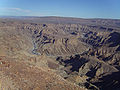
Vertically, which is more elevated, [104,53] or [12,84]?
[12,84]

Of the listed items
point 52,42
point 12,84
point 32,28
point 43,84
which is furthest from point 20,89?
point 32,28

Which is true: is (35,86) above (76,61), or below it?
above

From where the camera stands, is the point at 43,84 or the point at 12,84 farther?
the point at 43,84

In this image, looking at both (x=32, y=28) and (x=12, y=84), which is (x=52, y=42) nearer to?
(x=32, y=28)

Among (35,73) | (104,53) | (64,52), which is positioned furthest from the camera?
(64,52)

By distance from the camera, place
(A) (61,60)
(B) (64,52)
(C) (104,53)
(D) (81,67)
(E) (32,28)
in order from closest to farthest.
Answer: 1. (D) (81,67)
2. (A) (61,60)
3. (C) (104,53)
4. (B) (64,52)
5. (E) (32,28)

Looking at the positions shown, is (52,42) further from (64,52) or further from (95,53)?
(95,53)

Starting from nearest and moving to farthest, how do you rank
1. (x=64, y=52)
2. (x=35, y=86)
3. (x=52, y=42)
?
(x=35, y=86), (x=64, y=52), (x=52, y=42)

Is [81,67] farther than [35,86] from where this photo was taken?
Yes

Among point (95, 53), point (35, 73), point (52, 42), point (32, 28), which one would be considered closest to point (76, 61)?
point (95, 53)
